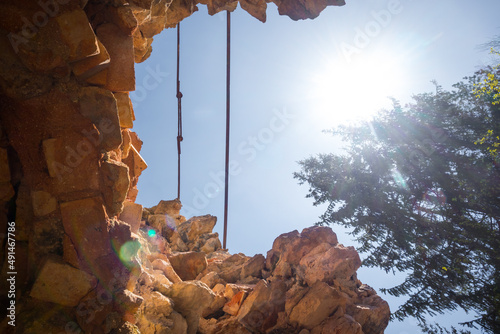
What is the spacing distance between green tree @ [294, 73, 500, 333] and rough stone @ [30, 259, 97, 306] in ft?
24.5

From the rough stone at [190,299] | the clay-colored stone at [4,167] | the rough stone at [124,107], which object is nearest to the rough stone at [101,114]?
the rough stone at [124,107]

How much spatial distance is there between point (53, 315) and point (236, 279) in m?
3.80

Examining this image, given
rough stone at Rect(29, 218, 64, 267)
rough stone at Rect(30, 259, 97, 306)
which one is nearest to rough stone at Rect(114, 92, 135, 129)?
rough stone at Rect(29, 218, 64, 267)

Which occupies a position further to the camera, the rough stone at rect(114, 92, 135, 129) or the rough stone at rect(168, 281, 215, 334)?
the rough stone at rect(168, 281, 215, 334)

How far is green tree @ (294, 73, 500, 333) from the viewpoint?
6.89 m

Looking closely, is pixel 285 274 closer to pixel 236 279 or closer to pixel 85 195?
pixel 236 279

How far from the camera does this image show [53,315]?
2.49 meters

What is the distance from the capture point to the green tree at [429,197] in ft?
22.6

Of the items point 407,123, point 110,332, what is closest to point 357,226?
point 407,123

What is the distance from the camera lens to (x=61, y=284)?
2.56 metres

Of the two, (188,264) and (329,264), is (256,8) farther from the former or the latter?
(188,264)

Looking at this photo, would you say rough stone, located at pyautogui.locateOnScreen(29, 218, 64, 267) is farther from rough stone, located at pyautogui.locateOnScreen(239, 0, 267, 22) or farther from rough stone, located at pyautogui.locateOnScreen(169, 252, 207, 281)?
rough stone, located at pyautogui.locateOnScreen(239, 0, 267, 22)

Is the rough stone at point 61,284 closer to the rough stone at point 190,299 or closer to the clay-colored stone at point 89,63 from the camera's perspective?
the rough stone at point 190,299

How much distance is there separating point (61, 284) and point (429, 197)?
9635 millimetres
